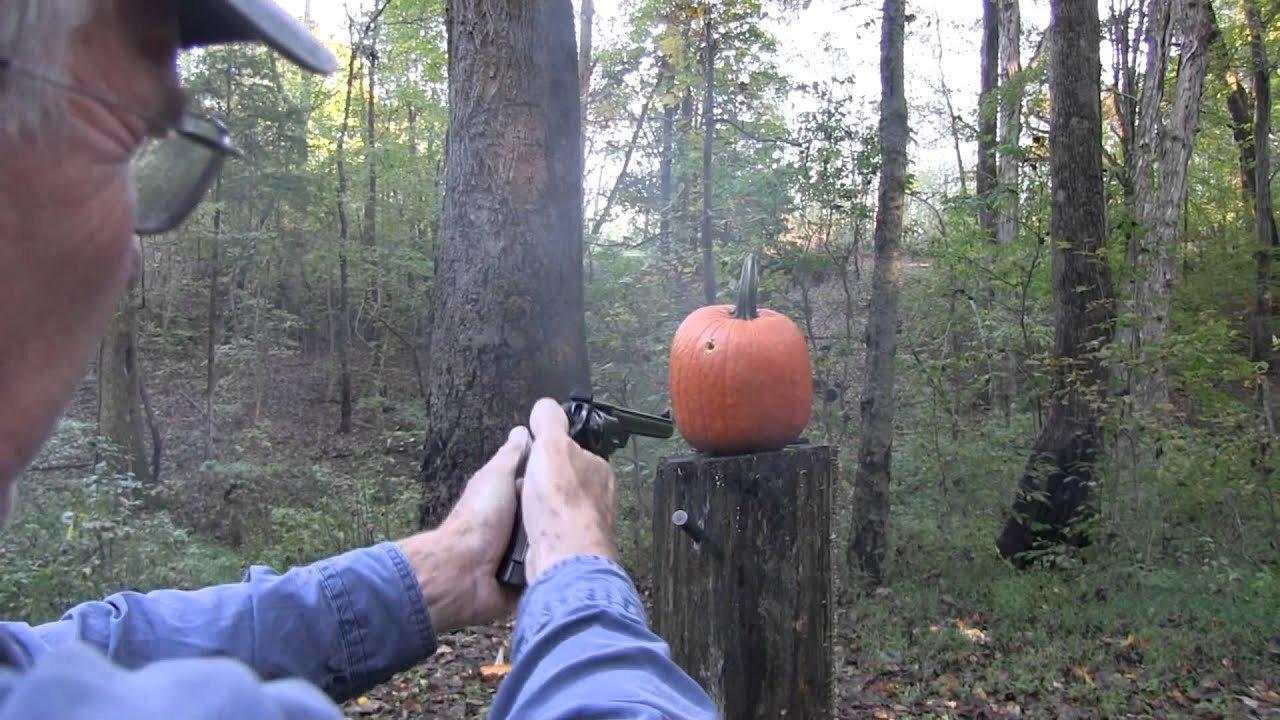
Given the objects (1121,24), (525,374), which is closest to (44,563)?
(525,374)

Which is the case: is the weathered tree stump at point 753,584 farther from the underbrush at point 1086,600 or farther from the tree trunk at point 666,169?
the tree trunk at point 666,169

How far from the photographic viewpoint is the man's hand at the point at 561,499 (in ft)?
4.58

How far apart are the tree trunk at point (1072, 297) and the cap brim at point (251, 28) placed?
20.7ft

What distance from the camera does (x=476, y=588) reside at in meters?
1.75

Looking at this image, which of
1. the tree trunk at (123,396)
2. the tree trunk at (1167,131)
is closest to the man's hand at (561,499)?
the tree trunk at (1167,131)

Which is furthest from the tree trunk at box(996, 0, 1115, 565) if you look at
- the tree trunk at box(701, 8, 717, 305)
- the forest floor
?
the tree trunk at box(701, 8, 717, 305)

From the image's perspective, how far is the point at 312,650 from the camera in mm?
1557

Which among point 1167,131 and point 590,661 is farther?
point 1167,131

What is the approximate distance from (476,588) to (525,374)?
2874 millimetres

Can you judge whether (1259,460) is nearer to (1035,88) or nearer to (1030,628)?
(1030,628)

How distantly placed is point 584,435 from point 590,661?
823 mm

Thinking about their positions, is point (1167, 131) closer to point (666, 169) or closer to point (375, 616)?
point (375, 616)

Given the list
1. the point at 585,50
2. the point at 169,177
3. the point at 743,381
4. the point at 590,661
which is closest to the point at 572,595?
the point at 590,661

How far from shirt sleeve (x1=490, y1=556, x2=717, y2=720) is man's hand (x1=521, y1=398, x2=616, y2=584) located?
115 millimetres
